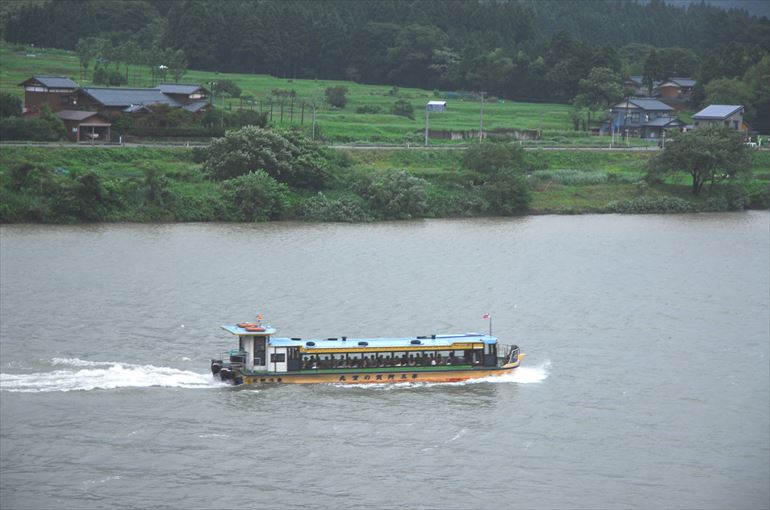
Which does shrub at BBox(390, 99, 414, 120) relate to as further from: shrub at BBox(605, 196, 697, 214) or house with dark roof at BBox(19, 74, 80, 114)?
shrub at BBox(605, 196, 697, 214)

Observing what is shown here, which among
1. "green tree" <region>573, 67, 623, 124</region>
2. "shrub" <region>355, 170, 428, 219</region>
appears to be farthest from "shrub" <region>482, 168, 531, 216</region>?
"green tree" <region>573, 67, 623, 124</region>

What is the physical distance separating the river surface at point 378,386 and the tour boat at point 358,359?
0.49m

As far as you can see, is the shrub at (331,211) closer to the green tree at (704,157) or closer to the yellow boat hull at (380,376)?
the green tree at (704,157)

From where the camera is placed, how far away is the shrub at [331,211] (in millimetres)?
59562

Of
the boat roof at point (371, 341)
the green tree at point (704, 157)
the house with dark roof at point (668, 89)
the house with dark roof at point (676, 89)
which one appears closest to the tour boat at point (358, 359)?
the boat roof at point (371, 341)

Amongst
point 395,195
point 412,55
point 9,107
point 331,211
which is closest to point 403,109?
point 412,55

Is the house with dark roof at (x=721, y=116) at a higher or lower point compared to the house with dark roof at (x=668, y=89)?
lower

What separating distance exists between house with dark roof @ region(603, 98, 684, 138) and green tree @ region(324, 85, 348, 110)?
64.1 ft

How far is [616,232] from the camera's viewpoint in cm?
5900

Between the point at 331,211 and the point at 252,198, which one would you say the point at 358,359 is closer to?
the point at 252,198

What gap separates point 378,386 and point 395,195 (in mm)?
27727

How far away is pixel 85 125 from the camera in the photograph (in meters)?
68.9

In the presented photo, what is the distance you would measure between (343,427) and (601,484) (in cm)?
642

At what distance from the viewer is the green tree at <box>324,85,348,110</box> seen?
9181 centimetres
